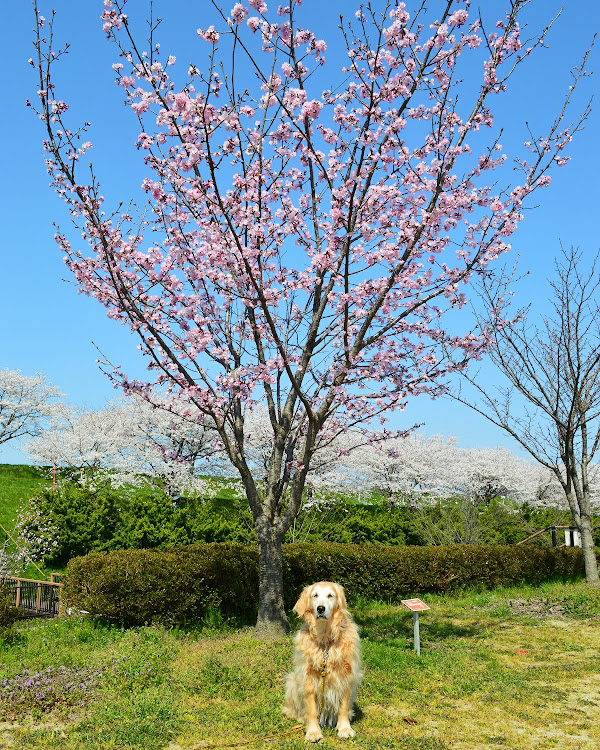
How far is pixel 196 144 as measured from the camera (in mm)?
6656

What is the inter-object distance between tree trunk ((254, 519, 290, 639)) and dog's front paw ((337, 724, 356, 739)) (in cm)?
326

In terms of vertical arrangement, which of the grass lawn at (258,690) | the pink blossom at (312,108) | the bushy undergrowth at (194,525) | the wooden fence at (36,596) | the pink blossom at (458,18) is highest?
the pink blossom at (458,18)

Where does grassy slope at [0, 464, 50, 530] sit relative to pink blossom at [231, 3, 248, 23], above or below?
below

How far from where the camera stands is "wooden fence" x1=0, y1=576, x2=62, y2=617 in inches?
436

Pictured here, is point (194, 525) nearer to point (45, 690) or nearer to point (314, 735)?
point (45, 690)

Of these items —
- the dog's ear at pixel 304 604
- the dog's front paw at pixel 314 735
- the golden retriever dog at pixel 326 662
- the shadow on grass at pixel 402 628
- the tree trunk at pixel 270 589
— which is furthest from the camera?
the shadow on grass at pixel 402 628

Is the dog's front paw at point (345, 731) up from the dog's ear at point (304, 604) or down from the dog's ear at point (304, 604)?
down

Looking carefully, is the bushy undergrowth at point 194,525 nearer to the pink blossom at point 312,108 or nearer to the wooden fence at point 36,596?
A: the wooden fence at point 36,596

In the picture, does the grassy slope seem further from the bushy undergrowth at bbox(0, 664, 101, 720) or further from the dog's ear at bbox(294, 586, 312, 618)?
the dog's ear at bbox(294, 586, 312, 618)

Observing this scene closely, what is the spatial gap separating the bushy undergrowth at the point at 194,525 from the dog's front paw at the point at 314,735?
1029 centimetres

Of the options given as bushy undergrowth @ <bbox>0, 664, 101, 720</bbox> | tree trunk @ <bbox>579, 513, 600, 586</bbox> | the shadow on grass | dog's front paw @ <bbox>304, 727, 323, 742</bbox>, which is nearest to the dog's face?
dog's front paw @ <bbox>304, 727, 323, 742</bbox>

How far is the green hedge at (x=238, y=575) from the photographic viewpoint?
27.5ft

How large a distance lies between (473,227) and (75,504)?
13644 millimetres

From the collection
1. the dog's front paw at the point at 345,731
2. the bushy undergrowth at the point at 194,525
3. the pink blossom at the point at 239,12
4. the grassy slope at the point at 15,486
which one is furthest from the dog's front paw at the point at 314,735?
the grassy slope at the point at 15,486
